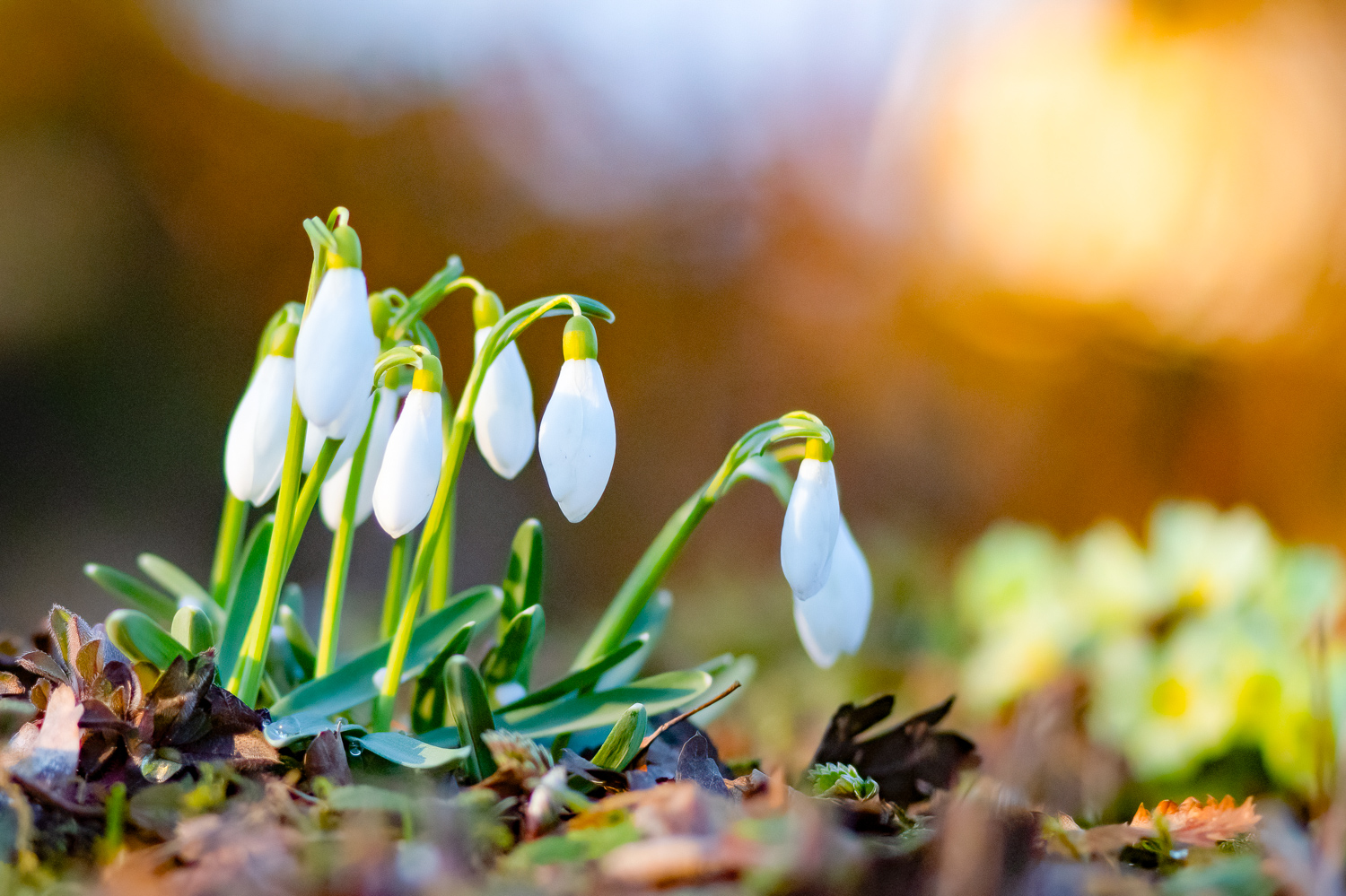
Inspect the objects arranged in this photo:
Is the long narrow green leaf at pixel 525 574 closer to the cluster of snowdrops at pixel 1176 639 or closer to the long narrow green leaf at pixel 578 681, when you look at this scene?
the long narrow green leaf at pixel 578 681

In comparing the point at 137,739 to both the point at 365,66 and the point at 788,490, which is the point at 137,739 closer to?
the point at 788,490

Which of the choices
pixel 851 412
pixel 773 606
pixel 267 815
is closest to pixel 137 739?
pixel 267 815

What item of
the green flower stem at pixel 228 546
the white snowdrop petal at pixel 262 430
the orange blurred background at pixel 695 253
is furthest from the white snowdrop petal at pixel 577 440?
the orange blurred background at pixel 695 253

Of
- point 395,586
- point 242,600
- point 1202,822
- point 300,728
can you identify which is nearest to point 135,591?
point 242,600

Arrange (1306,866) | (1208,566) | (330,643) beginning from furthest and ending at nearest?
(1208,566) < (330,643) < (1306,866)

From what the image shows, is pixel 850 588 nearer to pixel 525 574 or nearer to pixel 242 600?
pixel 525 574

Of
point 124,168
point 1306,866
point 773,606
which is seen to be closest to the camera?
point 1306,866

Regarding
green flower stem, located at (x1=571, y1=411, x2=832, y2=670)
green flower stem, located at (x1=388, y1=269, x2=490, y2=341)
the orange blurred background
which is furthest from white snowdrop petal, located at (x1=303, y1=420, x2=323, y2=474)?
the orange blurred background
